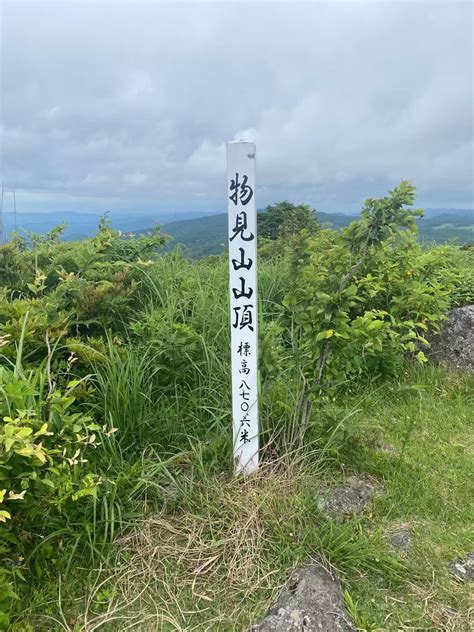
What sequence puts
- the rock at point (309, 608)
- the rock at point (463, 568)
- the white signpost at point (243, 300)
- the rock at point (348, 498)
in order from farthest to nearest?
the rock at point (348, 498) < the white signpost at point (243, 300) < the rock at point (463, 568) < the rock at point (309, 608)

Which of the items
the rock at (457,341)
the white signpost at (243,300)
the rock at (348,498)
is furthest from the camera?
the rock at (457,341)

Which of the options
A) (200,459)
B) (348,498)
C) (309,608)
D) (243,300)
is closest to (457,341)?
(348,498)

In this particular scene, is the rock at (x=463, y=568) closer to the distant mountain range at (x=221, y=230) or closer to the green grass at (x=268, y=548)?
the green grass at (x=268, y=548)

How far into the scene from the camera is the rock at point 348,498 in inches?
89.0

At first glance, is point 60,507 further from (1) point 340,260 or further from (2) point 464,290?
(2) point 464,290

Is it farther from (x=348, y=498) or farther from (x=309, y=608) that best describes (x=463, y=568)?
(x=309, y=608)

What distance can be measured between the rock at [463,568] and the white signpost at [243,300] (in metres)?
0.97

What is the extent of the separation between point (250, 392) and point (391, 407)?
1.54 metres

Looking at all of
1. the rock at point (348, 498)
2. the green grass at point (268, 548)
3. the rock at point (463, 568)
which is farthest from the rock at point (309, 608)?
the rock at point (463, 568)

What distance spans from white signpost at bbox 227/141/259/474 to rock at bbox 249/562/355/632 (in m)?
0.60

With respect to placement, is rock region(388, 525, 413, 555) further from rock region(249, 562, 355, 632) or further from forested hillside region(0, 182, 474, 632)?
rock region(249, 562, 355, 632)

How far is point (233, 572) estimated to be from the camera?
1.99 m

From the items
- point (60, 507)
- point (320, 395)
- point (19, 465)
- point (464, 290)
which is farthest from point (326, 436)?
point (464, 290)

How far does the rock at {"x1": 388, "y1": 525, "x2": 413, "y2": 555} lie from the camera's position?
2.13 metres
